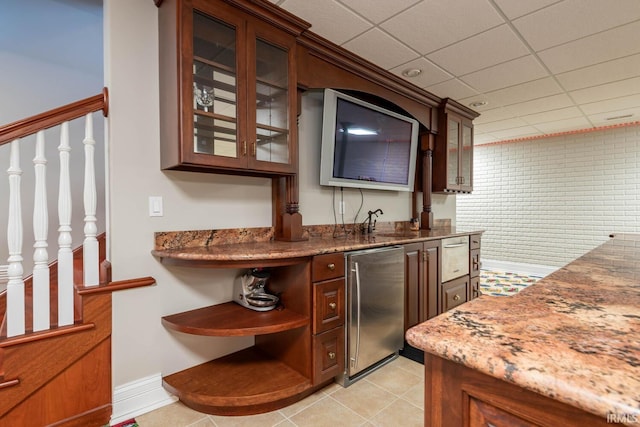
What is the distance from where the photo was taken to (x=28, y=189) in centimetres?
246

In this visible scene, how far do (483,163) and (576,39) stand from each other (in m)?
4.09

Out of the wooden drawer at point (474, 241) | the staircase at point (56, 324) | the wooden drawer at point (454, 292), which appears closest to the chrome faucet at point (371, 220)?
the wooden drawer at point (454, 292)

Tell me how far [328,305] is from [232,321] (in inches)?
22.6

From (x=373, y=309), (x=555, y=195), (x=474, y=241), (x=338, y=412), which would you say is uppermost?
(x=555, y=195)

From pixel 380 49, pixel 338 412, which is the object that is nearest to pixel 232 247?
pixel 338 412

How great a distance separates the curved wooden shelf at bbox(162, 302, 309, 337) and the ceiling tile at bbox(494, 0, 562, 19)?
230cm

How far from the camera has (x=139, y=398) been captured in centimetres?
174

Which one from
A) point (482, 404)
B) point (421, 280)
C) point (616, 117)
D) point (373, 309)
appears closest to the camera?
point (482, 404)

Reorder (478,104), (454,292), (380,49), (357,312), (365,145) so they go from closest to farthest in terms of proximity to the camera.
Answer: (357,312) < (380,49) < (365,145) < (454,292) < (478,104)

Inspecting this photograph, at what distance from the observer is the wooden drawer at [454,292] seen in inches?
117

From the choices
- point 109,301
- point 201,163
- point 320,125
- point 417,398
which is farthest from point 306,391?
point 320,125

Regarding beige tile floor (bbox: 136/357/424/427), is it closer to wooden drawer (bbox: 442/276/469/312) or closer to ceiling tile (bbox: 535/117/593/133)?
wooden drawer (bbox: 442/276/469/312)

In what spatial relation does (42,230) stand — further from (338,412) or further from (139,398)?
A: (338,412)

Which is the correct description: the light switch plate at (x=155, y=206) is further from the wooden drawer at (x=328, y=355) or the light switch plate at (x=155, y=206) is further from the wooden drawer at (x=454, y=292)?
the wooden drawer at (x=454, y=292)
